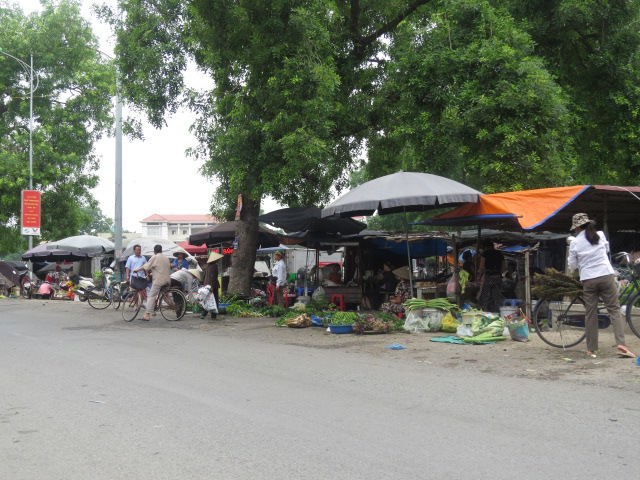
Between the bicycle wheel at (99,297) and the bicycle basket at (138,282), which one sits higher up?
the bicycle basket at (138,282)

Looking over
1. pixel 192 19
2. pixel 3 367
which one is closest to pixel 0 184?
pixel 192 19

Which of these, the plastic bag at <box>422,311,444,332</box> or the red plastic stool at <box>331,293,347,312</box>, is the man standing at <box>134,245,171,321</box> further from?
the plastic bag at <box>422,311,444,332</box>

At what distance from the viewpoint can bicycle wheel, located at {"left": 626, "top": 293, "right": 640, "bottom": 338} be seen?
885cm

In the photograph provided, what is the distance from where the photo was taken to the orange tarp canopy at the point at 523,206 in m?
10.8

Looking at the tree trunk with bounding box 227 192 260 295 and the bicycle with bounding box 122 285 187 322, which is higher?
the tree trunk with bounding box 227 192 260 295

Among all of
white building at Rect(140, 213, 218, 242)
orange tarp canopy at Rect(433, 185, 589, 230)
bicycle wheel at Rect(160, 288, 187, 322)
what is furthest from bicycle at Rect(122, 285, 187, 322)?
white building at Rect(140, 213, 218, 242)

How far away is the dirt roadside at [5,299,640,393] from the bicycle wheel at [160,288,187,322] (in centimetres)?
121

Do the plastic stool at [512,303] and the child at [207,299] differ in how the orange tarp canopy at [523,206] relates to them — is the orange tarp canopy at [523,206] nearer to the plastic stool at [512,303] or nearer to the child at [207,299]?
the plastic stool at [512,303]

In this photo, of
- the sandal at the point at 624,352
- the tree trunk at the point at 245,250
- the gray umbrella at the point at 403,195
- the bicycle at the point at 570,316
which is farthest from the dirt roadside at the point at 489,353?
the tree trunk at the point at 245,250

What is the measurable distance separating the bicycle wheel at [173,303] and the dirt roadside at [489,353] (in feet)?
3.97

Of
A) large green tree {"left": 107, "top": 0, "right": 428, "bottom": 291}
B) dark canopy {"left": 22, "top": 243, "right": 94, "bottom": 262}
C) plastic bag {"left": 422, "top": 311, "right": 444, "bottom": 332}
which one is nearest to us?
plastic bag {"left": 422, "top": 311, "right": 444, "bottom": 332}

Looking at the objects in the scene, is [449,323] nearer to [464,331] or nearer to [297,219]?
[464,331]

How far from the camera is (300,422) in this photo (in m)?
5.49

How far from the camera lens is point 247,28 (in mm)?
13977
